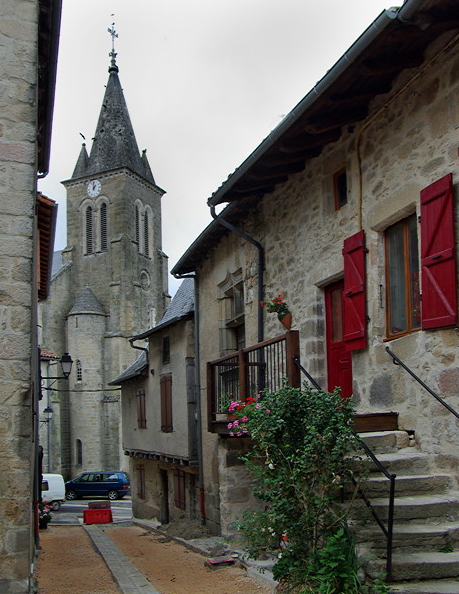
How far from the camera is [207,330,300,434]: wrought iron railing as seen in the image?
7.12 m

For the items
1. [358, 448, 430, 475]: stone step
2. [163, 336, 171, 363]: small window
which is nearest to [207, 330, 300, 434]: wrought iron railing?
[358, 448, 430, 475]: stone step

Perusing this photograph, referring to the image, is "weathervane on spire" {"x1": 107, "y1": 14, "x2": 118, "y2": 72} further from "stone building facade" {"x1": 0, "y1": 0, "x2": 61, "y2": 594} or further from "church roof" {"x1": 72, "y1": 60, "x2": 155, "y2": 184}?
"stone building facade" {"x1": 0, "y1": 0, "x2": 61, "y2": 594}

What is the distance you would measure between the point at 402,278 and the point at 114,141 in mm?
44304

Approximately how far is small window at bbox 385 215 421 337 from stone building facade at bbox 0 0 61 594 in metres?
3.41

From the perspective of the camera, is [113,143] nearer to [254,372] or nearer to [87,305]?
[87,305]

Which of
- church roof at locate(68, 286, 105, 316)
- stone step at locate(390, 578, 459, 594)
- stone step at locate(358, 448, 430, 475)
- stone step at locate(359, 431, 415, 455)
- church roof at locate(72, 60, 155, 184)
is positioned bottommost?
stone step at locate(390, 578, 459, 594)

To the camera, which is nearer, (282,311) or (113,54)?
(282,311)

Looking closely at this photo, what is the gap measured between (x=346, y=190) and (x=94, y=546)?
31.2 ft

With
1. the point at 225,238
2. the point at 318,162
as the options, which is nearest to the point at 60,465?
the point at 225,238

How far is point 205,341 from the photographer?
13.4 metres

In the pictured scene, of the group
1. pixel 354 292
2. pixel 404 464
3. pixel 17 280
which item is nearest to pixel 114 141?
pixel 354 292

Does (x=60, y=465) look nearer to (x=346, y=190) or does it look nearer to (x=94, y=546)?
(x=94, y=546)

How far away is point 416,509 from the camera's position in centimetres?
553

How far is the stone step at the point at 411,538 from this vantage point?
5254 mm
